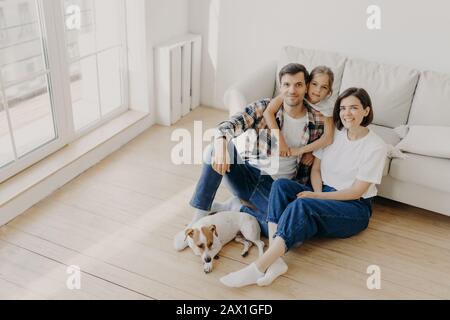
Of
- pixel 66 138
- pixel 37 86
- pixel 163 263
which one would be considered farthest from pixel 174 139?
pixel 163 263

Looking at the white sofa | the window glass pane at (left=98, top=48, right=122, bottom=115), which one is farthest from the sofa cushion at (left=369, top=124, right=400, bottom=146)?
the window glass pane at (left=98, top=48, right=122, bottom=115)

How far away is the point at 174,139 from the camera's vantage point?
3336mm

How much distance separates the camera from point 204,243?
216 cm

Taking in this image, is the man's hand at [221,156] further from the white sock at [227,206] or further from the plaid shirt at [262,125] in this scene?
the white sock at [227,206]

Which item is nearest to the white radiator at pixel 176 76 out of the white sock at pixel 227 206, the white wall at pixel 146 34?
the white wall at pixel 146 34

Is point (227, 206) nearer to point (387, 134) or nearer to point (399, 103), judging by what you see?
point (387, 134)

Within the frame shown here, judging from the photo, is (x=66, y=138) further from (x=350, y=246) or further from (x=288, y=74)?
(x=350, y=246)

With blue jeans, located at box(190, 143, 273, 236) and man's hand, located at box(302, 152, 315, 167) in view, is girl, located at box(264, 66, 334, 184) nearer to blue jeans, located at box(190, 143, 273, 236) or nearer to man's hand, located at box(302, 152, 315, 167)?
man's hand, located at box(302, 152, 315, 167)

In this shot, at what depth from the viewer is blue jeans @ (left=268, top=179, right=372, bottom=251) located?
6.95 feet

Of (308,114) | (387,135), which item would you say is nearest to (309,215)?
(308,114)

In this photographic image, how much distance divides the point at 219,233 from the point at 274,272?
0.33 m

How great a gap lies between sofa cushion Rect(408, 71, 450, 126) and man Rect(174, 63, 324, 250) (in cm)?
82

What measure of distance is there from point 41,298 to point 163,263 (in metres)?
0.54
